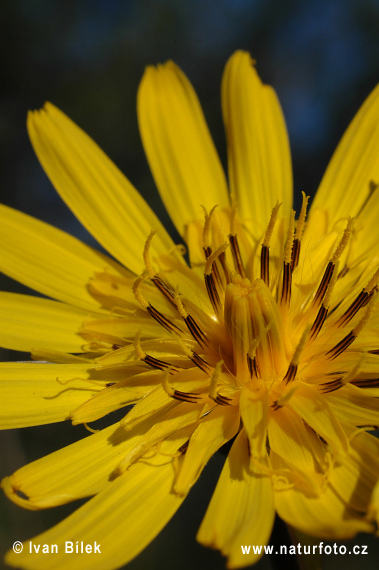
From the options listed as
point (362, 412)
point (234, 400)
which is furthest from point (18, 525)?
point (362, 412)

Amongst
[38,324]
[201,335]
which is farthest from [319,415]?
[38,324]

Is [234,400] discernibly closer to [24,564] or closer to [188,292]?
[188,292]

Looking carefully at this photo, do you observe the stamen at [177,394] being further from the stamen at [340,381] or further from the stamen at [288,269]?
the stamen at [288,269]

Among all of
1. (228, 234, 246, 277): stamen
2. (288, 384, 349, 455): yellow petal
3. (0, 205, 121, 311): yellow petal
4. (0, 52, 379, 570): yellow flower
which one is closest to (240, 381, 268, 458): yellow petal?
(0, 52, 379, 570): yellow flower

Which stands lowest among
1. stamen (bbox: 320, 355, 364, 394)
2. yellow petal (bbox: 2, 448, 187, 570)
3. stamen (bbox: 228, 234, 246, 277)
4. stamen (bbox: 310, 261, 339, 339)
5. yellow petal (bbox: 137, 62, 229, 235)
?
yellow petal (bbox: 2, 448, 187, 570)

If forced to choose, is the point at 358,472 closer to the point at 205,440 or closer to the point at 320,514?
the point at 320,514

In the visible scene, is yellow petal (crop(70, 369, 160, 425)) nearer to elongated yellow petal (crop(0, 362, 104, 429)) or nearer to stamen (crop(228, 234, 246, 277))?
elongated yellow petal (crop(0, 362, 104, 429))
